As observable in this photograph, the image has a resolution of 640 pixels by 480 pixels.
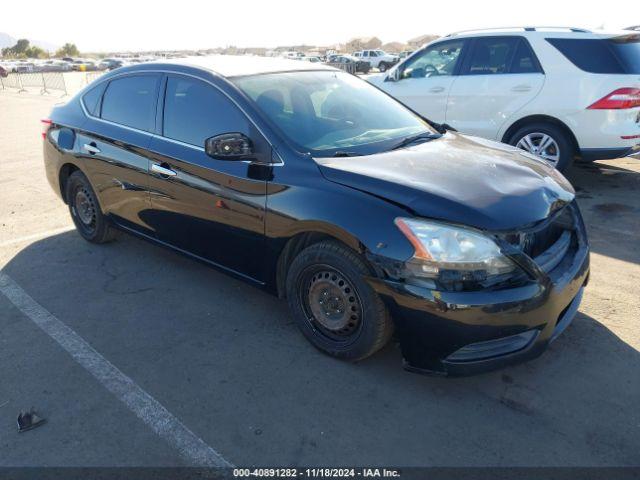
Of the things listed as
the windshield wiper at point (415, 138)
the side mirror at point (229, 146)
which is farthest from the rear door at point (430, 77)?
the side mirror at point (229, 146)

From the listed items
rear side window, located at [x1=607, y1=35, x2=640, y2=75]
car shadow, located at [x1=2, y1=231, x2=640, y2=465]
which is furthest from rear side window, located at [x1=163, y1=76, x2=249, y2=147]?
rear side window, located at [x1=607, y1=35, x2=640, y2=75]

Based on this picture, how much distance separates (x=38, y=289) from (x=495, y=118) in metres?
Answer: 5.61

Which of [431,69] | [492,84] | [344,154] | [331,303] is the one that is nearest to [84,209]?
[344,154]

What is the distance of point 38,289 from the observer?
4.23m

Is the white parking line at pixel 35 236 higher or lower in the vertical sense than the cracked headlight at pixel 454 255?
lower

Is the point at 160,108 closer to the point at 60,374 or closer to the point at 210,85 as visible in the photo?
the point at 210,85

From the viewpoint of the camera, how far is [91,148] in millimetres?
4605

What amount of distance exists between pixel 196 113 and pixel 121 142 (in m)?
0.89

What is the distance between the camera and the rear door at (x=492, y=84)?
21.7 feet

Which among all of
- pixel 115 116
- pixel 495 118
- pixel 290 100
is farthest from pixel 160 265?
pixel 495 118

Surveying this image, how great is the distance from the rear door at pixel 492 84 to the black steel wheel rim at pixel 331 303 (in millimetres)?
4703

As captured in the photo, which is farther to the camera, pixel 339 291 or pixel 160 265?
pixel 160 265

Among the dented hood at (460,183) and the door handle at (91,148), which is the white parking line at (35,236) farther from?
the dented hood at (460,183)

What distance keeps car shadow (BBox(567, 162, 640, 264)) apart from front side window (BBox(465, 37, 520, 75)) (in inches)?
72.2
